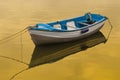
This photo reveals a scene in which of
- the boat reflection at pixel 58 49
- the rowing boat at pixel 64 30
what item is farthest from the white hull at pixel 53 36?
the boat reflection at pixel 58 49

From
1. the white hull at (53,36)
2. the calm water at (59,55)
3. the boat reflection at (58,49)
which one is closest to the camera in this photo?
the calm water at (59,55)

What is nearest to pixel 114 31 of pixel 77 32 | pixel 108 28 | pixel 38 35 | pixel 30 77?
pixel 108 28

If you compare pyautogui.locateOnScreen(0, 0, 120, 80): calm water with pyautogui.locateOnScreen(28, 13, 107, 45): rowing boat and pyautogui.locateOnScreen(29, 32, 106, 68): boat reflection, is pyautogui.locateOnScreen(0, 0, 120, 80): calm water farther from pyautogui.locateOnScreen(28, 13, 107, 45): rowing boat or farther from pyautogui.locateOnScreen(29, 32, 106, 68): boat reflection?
pyautogui.locateOnScreen(28, 13, 107, 45): rowing boat

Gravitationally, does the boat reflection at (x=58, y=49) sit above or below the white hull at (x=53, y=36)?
below

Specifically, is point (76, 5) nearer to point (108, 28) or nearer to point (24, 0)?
point (24, 0)

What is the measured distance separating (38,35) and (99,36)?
241 inches


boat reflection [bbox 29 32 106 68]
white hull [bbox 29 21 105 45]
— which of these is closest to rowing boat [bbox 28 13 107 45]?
white hull [bbox 29 21 105 45]

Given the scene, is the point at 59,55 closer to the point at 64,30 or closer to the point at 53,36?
the point at 53,36

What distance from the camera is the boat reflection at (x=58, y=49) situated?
18547mm

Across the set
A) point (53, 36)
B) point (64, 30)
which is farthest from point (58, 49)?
point (64, 30)

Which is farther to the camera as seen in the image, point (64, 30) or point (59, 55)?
point (64, 30)

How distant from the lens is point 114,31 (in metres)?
23.8

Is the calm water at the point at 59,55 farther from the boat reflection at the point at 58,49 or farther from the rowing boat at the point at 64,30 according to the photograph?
the rowing boat at the point at 64,30

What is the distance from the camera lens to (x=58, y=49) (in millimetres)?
20188
